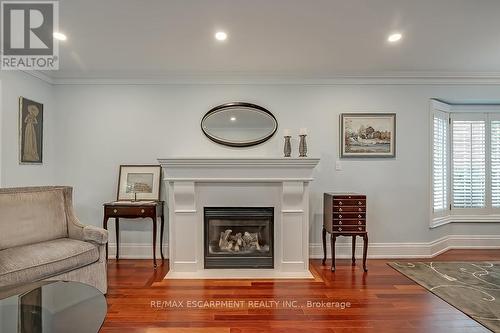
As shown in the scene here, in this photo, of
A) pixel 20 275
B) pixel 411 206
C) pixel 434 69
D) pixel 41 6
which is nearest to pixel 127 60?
pixel 41 6

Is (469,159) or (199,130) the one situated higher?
(199,130)

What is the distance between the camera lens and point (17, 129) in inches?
131

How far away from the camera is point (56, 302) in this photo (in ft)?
5.71

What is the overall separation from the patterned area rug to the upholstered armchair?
3.15 m

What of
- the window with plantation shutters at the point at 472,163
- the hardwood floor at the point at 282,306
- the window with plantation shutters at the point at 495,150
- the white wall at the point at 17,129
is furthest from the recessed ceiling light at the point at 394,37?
the white wall at the point at 17,129

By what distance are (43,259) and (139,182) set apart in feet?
5.13

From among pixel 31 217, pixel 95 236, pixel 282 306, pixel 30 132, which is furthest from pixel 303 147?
pixel 30 132

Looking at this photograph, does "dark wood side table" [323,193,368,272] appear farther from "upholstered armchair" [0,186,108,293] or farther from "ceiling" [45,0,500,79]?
"upholstered armchair" [0,186,108,293]

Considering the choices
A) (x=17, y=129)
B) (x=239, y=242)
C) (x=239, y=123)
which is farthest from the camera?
(x=239, y=123)

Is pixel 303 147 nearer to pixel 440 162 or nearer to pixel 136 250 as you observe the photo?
pixel 440 162

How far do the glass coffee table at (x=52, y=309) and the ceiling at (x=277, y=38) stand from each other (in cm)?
201

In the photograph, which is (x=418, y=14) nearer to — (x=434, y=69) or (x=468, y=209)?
(x=434, y=69)

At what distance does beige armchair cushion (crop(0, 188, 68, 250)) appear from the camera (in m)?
2.65

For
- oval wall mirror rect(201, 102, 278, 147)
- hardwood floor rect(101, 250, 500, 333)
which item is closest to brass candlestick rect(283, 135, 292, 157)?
oval wall mirror rect(201, 102, 278, 147)
